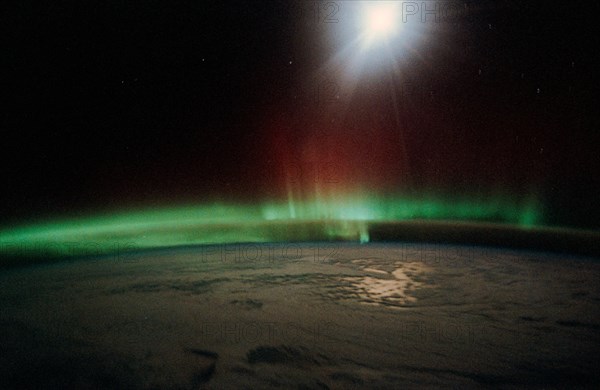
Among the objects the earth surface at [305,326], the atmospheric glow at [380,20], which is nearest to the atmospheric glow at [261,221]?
the earth surface at [305,326]

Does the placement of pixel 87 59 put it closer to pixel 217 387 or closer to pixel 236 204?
pixel 236 204

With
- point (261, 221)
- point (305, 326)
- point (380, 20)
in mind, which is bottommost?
point (305, 326)

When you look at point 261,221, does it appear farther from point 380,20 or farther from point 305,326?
point 305,326

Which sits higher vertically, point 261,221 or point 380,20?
point 380,20

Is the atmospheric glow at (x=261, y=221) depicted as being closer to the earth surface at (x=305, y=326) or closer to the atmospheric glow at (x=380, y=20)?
the earth surface at (x=305, y=326)

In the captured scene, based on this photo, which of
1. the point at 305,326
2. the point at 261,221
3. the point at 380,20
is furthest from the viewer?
the point at 261,221

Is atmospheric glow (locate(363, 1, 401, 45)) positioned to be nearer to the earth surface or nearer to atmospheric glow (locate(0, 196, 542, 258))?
atmospheric glow (locate(0, 196, 542, 258))

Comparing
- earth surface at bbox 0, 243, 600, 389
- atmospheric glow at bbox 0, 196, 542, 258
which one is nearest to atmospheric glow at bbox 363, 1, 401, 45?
atmospheric glow at bbox 0, 196, 542, 258

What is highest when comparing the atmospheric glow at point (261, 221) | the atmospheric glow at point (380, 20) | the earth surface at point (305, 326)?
the atmospheric glow at point (380, 20)

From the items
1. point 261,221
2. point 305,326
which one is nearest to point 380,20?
point 261,221
